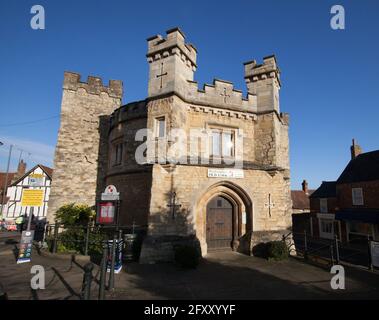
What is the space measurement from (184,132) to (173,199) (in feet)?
10.2

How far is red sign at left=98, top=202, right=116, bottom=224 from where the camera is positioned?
10.0m

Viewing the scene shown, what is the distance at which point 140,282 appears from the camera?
22.4ft

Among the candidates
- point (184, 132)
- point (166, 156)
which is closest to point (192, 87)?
point (184, 132)

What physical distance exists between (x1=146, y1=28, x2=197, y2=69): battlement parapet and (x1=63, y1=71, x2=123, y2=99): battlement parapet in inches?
312

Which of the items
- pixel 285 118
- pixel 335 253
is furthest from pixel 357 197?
pixel 285 118

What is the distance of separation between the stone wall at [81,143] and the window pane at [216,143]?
28.6 feet

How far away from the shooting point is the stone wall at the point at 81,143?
15750 millimetres

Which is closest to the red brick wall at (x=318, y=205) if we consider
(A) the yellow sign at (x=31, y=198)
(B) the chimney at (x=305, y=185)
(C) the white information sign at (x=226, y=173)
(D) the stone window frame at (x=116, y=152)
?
(B) the chimney at (x=305, y=185)

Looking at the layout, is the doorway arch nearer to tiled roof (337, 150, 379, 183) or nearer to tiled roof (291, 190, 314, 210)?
tiled roof (337, 150, 379, 183)

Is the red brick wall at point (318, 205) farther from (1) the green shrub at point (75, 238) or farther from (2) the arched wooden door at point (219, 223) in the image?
(1) the green shrub at point (75, 238)

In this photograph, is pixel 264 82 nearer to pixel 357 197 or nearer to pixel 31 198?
pixel 31 198

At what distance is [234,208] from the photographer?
1143 centimetres

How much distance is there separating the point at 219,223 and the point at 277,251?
2.77 meters
